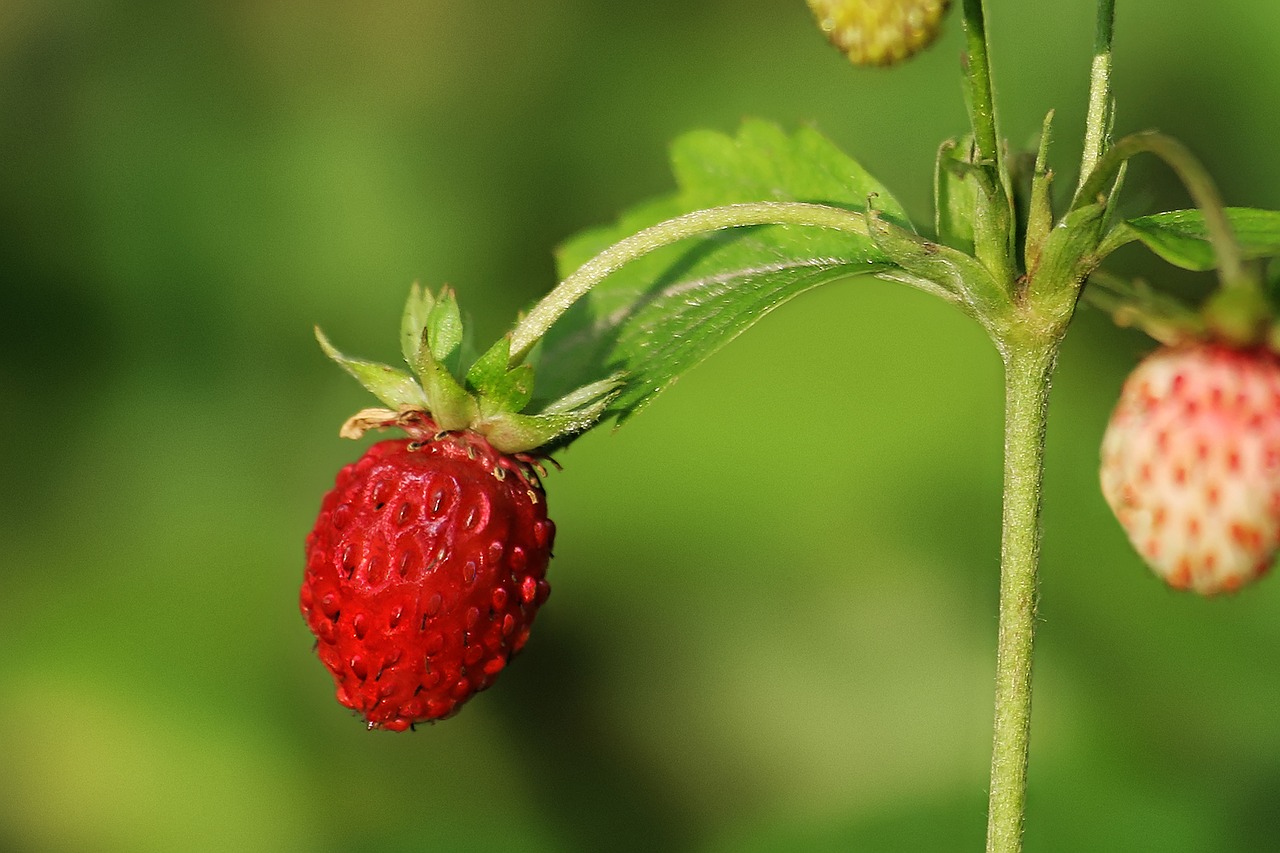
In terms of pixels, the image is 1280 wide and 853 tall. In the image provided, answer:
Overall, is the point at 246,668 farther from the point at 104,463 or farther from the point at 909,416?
the point at 909,416

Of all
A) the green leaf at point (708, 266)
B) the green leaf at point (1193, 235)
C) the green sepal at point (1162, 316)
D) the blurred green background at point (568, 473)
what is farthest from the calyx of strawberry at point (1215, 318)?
the blurred green background at point (568, 473)

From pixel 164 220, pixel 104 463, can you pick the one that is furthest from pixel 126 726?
pixel 164 220

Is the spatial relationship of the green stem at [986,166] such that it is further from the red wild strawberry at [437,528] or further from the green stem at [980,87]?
the red wild strawberry at [437,528]

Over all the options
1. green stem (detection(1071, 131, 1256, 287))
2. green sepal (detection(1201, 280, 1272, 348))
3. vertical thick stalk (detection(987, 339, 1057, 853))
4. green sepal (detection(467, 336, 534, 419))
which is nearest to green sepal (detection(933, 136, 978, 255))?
vertical thick stalk (detection(987, 339, 1057, 853))

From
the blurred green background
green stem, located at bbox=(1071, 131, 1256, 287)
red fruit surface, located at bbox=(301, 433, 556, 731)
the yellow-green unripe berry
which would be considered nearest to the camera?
green stem, located at bbox=(1071, 131, 1256, 287)

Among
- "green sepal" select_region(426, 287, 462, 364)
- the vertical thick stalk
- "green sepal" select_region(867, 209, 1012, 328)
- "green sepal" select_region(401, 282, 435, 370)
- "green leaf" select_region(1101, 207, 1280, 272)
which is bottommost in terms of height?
the vertical thick stalk

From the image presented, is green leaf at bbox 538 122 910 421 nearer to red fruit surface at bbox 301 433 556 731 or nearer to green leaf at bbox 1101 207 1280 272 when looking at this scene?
red fruit surface at bbox 301 433 556 731

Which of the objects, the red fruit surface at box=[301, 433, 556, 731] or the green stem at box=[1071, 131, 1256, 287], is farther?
the red fruit surface at box=[301, 433, 556, 731]

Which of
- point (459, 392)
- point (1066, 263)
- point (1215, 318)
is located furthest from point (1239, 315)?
point (459, 392)
